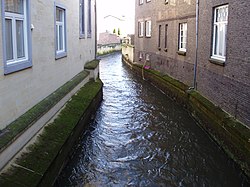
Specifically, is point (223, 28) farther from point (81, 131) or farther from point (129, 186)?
point (129, 186)

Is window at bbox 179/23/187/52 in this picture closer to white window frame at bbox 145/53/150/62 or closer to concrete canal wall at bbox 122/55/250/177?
concrete canal wall at bbox 122/55/250/177

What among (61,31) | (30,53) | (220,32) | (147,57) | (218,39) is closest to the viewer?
(30,53)

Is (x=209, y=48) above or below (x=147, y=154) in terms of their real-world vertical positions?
above

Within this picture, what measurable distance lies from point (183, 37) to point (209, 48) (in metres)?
4.46

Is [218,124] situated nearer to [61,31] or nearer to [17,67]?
[61,31]

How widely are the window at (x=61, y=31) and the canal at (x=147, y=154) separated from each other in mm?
2431

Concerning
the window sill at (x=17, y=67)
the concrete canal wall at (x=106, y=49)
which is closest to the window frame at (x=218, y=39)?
the window sill at (x=17, y=67)

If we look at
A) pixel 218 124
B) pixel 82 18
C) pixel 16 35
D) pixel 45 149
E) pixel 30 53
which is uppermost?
pixel 82 18

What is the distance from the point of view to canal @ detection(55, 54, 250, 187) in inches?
272

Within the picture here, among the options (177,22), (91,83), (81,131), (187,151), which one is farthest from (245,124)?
(177,22)

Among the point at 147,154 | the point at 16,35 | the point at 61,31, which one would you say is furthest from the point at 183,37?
the point at 16,35

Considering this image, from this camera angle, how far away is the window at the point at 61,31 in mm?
9688

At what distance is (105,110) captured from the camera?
13.1 m

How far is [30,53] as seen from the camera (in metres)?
6.67
